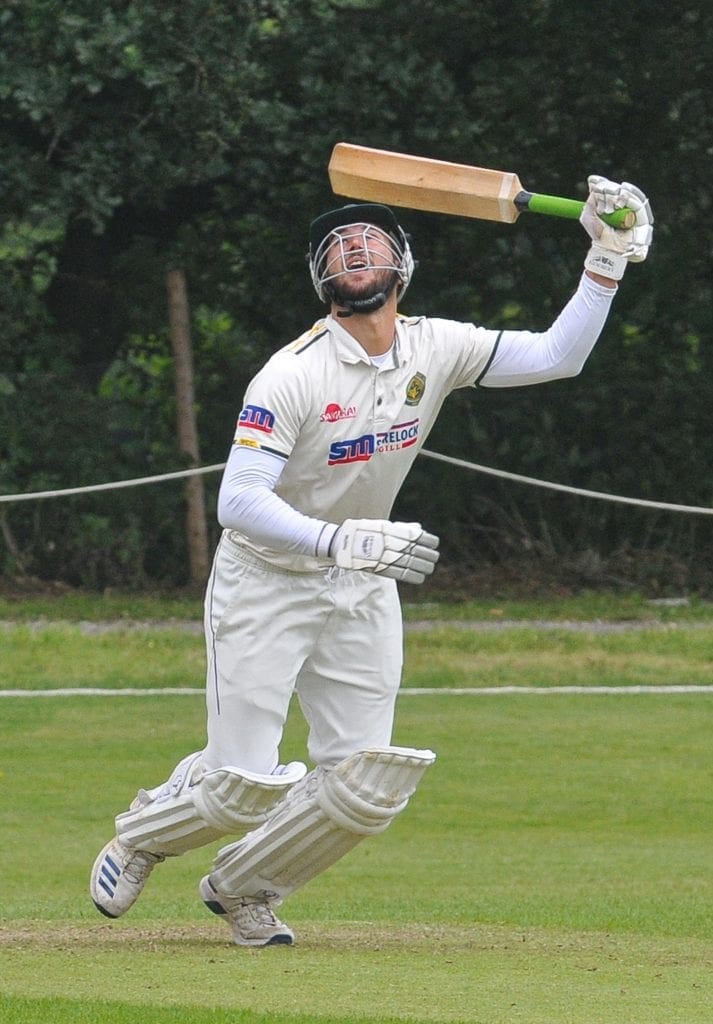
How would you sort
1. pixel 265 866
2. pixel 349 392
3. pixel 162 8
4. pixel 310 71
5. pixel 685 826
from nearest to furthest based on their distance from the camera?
pixel 349 392, pixel 265 866, pixel 685 826, pixel 162 8, pixel 310 71

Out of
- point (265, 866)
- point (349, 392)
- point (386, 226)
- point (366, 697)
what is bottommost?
point (265, 866)

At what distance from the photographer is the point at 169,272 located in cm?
1516

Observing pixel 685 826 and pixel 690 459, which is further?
pixel 690 459

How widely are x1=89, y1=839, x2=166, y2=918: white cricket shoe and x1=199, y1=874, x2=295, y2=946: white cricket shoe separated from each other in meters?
0.19

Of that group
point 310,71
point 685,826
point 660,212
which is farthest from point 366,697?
point 660,212

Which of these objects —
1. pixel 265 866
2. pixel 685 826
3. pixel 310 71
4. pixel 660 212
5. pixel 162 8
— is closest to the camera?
pixel 265 866

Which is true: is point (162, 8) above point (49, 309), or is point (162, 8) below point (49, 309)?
above

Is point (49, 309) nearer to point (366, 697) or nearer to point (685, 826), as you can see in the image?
point (685, 826)

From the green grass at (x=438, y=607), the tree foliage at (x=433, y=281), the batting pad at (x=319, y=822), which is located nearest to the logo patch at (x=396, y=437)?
the batting pad at (x=319, y=822)

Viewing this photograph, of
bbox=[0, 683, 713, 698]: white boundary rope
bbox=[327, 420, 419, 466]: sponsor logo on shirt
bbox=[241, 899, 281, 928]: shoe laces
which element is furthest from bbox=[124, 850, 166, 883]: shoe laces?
bbox=[0, 683, 713, 698]: white boundary rope

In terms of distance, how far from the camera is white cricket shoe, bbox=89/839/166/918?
559 cm

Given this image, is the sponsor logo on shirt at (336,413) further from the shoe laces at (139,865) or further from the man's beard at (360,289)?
the shoe laces at (139,865)

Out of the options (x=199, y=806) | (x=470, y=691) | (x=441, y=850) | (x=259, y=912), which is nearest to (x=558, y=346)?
(x=199, y=806)

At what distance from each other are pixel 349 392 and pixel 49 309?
10717mm
